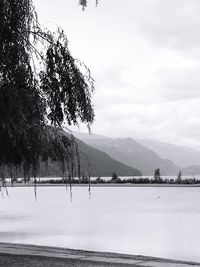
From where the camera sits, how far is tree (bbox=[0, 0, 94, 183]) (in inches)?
356

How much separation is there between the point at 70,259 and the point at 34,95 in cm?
279

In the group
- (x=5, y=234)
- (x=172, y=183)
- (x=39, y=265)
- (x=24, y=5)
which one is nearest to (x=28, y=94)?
(x=24, y=5)

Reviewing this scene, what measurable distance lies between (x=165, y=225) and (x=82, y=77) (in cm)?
1407

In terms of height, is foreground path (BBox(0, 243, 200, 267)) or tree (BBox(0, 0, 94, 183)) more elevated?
tree (BBox(0, 0, 94, 183))

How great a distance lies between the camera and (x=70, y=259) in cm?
985

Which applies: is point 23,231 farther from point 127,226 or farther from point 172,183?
point 172,183

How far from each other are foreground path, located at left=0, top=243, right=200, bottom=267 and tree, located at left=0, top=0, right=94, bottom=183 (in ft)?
4.62

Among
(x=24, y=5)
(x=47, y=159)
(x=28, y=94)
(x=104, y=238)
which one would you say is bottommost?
(x=104, y=238)

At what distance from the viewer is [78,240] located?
18.2 m

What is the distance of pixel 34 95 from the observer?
9.61m

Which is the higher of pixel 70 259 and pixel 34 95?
pixel 34 95

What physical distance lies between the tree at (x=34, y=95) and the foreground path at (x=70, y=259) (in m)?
1.41

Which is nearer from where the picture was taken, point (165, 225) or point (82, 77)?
point (82, 77)

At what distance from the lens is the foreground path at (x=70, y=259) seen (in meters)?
9.23
